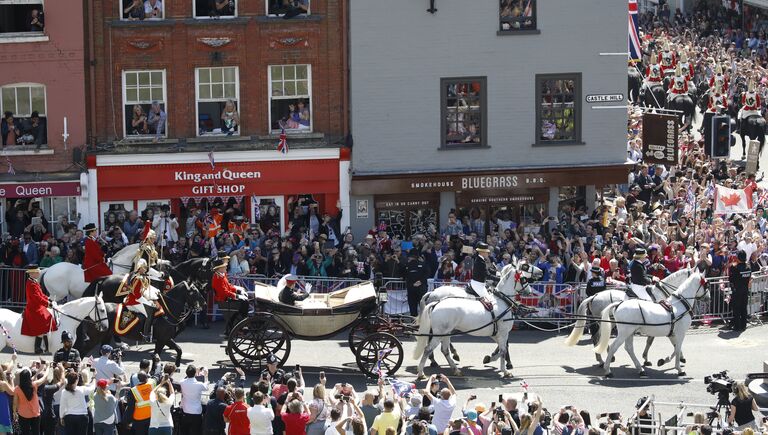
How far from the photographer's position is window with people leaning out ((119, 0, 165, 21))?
38.0 metres

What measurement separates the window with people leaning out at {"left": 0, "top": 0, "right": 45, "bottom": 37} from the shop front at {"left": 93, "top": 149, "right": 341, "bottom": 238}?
11.6ft

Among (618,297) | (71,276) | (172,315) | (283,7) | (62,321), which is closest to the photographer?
(62,321)

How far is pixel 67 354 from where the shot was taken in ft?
87.2

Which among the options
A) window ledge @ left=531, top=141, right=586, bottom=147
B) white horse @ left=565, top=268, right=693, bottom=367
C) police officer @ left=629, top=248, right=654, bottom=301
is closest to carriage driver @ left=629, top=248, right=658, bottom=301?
police officer @ left=629, top=248, right=654, bottom=301

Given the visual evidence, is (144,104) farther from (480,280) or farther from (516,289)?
(516,289)

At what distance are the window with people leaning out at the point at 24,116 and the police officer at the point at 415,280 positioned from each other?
10.1 metres

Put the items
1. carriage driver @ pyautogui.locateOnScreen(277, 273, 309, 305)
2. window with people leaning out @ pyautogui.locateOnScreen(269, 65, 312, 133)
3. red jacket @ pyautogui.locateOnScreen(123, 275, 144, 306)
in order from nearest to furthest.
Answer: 1. carriage driver @ pyautogui.locateOnScreen(277, 273, 309, 305)
2. red jacket @ pyautogui.locateOnScreen(123, 275, 144, 306)
3. window with people leaning out @ pyautogui.locateOnScreen(269, 65, 312, 133)

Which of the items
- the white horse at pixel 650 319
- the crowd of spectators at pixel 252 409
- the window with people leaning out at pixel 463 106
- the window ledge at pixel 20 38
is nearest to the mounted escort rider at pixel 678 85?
the window with people leaning out at pixel 463 106

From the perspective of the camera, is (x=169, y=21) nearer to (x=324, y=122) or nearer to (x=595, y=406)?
(x=324, y=122)

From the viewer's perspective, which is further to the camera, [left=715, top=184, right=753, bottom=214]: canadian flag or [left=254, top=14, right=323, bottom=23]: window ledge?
[left=254, top=14, right=323, bottom=23]: window ledge

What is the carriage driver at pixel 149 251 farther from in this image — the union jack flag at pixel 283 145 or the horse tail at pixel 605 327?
the horse tail at pixel 605 327

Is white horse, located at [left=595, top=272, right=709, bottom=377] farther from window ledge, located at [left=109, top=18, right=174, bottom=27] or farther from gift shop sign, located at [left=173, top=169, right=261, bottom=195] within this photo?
window ledge, located at [left=109, top=18, right=174, bottom=27]

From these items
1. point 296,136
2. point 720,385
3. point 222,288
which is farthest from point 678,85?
point 720,385

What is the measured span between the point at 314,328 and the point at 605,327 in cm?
561
